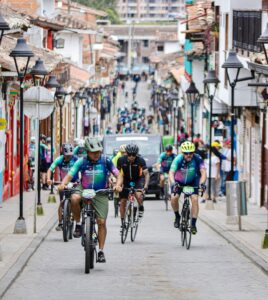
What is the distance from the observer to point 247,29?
38531 millimetres

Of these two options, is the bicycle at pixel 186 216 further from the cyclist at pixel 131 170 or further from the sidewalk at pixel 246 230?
the cyclist at pixel 131 170

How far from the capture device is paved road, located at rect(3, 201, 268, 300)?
1553 centimetres

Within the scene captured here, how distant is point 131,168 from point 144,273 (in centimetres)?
526

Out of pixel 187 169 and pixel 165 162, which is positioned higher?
pixel 187 169

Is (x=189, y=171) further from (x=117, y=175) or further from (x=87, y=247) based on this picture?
(x=87, y=247)

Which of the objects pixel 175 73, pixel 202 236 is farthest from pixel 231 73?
pixel 175 73

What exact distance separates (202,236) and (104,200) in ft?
24.7

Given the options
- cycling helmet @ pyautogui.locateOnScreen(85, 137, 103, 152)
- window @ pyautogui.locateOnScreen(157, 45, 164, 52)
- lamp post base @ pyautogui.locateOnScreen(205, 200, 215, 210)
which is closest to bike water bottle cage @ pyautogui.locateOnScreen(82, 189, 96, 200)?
cycling helmet @ pyautogui.locateOnScreen(85, 137, 103, 152)

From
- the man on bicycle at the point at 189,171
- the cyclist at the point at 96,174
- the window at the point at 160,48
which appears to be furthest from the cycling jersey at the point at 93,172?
the window at the point at 160,48

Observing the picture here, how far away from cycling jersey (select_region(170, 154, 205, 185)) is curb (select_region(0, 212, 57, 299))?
2647 mm

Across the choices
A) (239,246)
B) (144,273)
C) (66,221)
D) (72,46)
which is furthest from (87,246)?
(72,46)

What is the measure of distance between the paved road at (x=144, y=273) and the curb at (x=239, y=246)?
114mm

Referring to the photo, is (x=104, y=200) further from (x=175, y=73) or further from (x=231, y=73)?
(x=175, y=73)

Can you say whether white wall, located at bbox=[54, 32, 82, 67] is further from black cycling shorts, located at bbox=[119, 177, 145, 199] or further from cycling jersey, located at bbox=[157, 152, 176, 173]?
black cycling shorts, located at bbox=[119, 177, 145, 199]
